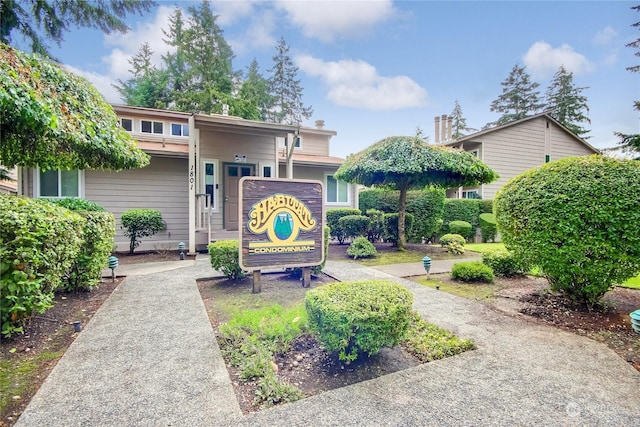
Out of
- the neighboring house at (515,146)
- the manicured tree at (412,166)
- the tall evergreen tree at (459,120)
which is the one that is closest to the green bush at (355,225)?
the manicured tree at (412,166)

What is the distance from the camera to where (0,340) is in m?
2.72

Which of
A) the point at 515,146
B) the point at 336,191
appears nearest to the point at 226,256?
the point at 336,191

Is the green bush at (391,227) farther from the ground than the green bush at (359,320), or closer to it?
farther from the ground

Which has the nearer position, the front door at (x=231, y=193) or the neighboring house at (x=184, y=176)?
the neighboring house at (x=184, y=176)

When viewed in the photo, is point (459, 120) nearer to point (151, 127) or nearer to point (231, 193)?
point (231, 193)

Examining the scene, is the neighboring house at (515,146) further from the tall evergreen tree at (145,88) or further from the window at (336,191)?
the tall evergreen tree at (145,88)

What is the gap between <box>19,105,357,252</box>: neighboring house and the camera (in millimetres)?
8688

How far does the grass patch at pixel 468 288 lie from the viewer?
4637 millimetres

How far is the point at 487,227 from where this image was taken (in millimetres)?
12727

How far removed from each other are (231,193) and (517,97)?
3321 centimetres

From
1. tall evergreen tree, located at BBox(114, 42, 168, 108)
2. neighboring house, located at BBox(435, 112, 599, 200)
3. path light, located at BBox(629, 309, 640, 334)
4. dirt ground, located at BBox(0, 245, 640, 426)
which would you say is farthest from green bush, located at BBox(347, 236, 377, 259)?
tall evergreen tree, located at BBox(114, 42, 168, 108)

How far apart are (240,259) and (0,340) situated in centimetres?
250

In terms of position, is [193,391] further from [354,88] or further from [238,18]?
[354,88]

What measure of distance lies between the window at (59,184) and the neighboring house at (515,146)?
Answer: 649 inches
